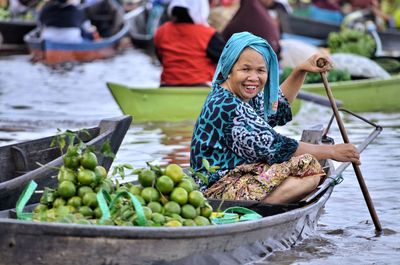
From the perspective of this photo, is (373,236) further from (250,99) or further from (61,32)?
(61,32)

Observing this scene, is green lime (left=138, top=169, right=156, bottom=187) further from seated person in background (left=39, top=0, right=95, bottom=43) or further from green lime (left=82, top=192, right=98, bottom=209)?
seated person in background (left=39, top=0, right=95, bottom=43)

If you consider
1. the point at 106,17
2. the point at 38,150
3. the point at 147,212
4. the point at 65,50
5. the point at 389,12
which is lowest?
the point at 389,12

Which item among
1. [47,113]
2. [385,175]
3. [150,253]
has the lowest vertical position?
[47,113]

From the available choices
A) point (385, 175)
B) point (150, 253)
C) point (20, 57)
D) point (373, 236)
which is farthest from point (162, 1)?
point (150, 253)

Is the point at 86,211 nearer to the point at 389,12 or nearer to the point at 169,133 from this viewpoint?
the point at 169,133

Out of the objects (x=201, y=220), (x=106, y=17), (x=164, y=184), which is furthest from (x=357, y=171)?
(x=106, y=17)

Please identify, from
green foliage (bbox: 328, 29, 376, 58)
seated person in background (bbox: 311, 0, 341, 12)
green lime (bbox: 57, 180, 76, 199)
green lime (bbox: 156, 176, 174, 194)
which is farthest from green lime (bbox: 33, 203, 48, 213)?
seated person in background (bbox: 311, 0, 341, 12)

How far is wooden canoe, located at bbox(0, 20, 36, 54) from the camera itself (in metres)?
20.9

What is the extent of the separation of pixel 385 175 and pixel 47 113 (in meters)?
5.14

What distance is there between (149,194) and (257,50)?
122 cm

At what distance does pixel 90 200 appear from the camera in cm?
465

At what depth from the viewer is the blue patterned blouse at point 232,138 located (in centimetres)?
555

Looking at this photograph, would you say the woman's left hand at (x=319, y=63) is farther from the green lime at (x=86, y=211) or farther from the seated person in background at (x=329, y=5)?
the seated person in background at (x=329, y=5)

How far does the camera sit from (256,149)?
5562mm
